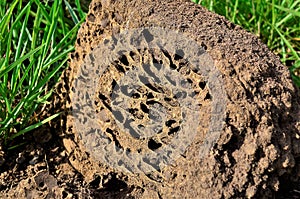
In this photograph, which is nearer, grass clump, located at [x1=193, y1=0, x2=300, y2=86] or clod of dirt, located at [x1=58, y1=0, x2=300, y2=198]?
clod of dirt, located at [x1=58, y1=0, x2=300, y2=198]

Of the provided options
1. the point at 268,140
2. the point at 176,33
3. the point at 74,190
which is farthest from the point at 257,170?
the point at 74,190

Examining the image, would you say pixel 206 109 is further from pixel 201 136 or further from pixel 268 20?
pixel 268 20

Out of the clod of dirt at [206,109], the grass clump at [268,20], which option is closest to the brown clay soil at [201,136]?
the clod of dirt at [206,109]

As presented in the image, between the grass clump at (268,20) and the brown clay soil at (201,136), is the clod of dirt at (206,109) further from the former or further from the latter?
the grass clump at (268,20)

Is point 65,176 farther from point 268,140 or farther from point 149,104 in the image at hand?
point 268,140

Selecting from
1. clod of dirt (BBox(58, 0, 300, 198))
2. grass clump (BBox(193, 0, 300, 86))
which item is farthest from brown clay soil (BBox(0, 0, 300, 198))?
grass clump (BBox(193, 0, 300, 86))

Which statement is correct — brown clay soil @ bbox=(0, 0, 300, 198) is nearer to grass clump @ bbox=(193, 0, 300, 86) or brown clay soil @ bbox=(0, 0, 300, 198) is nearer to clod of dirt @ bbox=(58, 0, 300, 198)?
clod of dirt @ bbox=(58, 0, 300, 198)
